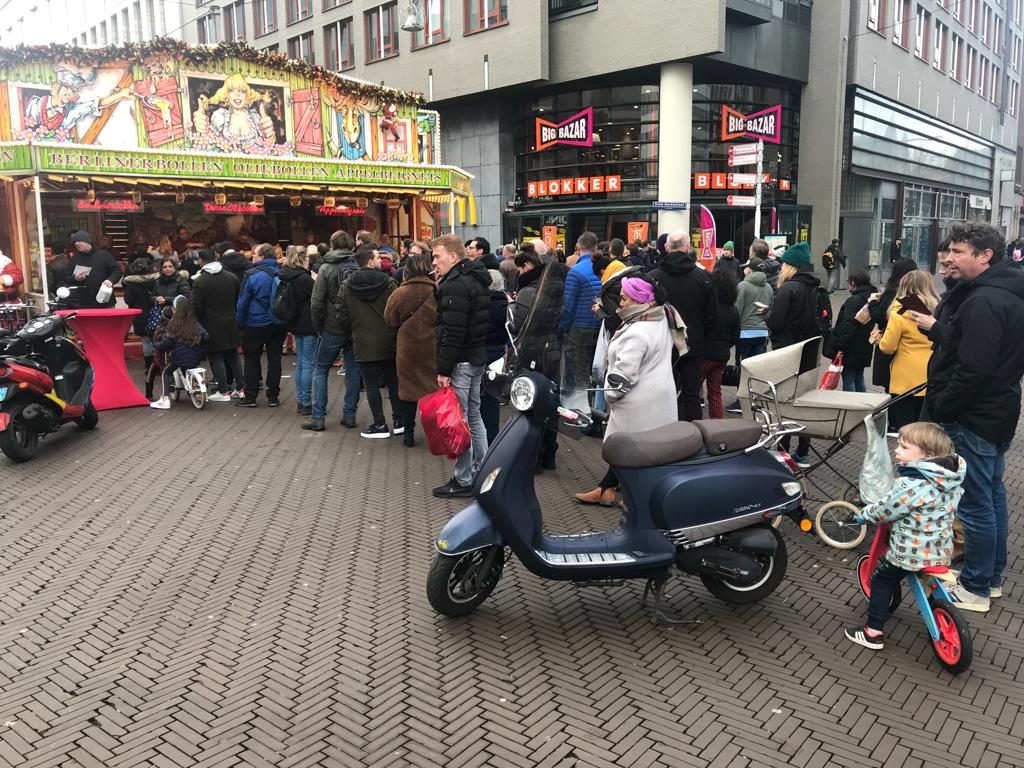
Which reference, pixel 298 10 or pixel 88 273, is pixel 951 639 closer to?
pixel 88 273

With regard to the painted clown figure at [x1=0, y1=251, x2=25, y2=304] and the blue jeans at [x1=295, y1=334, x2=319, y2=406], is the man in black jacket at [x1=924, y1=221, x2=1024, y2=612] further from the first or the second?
the painted clown figure at [x1=0, y1=251, x2=25, y2=304]

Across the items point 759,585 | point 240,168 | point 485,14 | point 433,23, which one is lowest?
point 759,585

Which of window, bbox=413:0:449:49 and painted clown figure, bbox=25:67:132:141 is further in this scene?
window, bbox=413:0:449:49

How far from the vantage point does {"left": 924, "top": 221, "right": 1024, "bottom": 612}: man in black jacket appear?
13.4 feet

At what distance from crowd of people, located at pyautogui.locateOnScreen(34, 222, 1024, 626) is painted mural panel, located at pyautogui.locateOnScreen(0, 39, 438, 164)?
461 centimetres

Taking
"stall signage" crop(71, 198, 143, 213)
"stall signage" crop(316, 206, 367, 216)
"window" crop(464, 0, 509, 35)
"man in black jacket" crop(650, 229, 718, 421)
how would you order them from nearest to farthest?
1. "man in black jacket" crop(650, 229, 718, 421)
2. "stall signage" crop(71, 198, 143, 213)
3. "stall signage" crop(316, 206, 367, 216)
4. "window" crop(464, 0, 509, 35)

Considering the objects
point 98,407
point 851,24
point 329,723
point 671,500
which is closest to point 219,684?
point 329,723

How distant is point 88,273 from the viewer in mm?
11305

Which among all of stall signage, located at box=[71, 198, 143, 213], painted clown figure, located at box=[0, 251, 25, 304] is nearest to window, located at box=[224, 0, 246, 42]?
stall signage, located at box=[71, 198, 143, 213]

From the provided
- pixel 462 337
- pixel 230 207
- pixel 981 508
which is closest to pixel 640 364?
pixel 462 337

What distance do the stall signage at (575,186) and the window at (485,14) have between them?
547cm

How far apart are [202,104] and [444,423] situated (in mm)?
13312

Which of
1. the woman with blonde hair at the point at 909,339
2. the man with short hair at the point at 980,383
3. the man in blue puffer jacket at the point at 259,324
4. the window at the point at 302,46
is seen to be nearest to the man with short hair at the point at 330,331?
the man in blue puffer jacket at the point at 259,324

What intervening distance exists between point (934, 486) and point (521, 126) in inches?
1091
